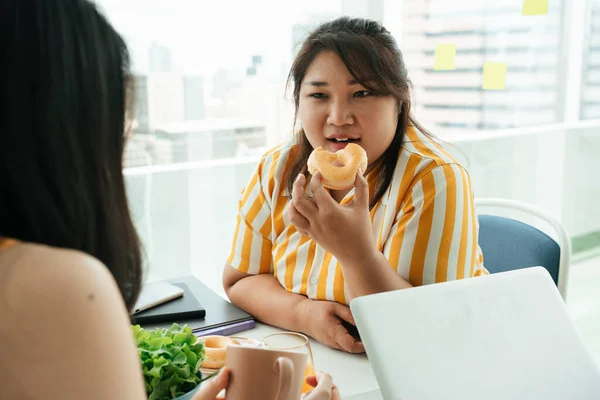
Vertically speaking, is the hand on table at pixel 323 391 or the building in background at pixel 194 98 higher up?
the building in background at pixel 194 98

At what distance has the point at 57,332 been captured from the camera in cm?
46

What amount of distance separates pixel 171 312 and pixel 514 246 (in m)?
0.75

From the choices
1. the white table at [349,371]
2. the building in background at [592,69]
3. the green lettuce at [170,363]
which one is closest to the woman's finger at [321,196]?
the white table at [349,371]

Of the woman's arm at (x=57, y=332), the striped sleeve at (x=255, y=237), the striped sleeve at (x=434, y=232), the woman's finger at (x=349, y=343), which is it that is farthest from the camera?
the striped sleeve at (x=255, y=237)

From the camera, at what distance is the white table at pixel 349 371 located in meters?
0.96

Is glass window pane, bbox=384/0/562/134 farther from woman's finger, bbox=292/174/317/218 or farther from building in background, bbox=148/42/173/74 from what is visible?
woman's finger, bbox=292/174/317/218

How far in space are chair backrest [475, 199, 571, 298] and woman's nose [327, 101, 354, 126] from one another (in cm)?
44

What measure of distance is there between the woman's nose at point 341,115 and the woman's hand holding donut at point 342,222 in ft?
0.47

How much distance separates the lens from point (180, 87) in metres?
2.12

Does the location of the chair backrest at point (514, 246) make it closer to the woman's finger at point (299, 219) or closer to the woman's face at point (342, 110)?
the woman's face at point (342, 110)

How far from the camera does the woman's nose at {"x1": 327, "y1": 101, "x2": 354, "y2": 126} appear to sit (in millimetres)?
1273

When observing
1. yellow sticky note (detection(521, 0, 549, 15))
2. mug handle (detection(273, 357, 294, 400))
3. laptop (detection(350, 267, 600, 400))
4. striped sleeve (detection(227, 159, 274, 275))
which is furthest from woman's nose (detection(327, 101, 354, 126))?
yellow sticky note (detection(521, 0, 549, 15))

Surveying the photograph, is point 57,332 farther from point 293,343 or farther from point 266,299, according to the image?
point 266,299

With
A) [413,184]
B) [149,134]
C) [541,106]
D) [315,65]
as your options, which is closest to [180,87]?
[149,134]
